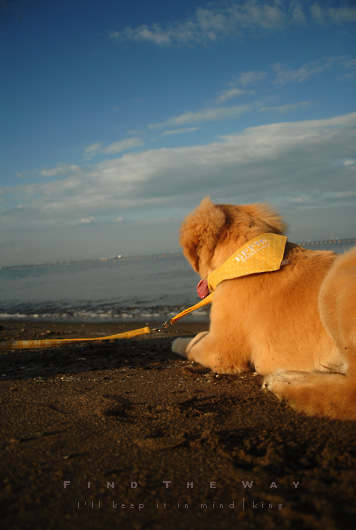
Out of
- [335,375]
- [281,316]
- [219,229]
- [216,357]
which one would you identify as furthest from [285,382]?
[219,229]

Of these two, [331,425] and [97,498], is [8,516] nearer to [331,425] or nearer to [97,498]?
[97,498]

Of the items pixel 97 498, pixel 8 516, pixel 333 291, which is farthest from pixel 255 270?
pixel 8 516

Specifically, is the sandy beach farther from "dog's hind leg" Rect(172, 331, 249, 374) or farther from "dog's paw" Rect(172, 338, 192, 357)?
"dog's paw" Rect(172, 338, 192, 357)

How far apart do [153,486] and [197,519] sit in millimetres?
306

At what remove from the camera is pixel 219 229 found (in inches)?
151

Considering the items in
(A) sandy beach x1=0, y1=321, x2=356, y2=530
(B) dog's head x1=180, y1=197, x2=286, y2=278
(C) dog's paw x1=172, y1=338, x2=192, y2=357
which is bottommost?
(C) dog's paw x1=172, y1=338, x2=192, y2=357

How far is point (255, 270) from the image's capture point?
10.8ft

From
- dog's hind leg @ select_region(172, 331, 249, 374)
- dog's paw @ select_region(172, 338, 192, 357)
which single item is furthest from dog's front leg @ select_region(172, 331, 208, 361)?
dog's hind leg @ select_region(172, 331, 249, 374)

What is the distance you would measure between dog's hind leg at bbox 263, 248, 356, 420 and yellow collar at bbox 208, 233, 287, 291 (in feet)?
2.10

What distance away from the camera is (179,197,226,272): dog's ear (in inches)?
151

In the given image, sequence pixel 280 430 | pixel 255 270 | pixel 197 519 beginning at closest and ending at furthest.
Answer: pixel 197 519
pixel 280 430
pixel 255 270

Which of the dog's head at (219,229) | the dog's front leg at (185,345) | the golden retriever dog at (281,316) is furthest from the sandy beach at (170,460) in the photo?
the dog's head at (219,229)

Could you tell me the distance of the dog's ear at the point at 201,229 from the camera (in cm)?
384

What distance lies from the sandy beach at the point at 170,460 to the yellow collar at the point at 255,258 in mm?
1085
